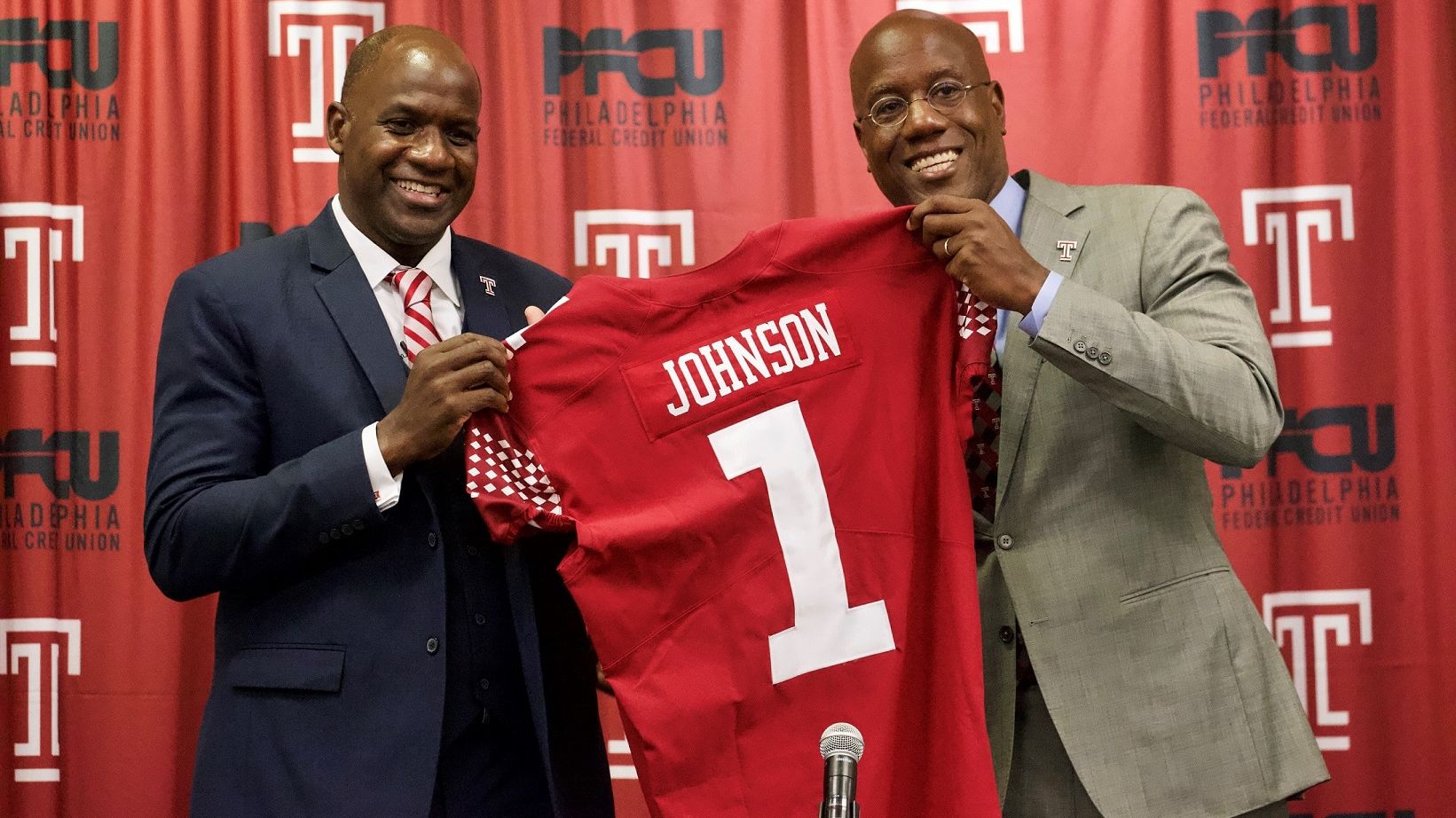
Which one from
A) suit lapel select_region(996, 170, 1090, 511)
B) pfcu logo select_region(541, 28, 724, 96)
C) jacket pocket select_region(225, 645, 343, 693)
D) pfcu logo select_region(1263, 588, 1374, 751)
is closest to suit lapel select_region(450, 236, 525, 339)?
jacket pocket select_region(225, 645, 343, 693)

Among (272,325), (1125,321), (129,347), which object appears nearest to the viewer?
(1125,321)

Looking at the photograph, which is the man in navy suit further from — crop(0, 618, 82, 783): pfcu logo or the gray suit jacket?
crop(0, 618, 82, 783): pfcu logo

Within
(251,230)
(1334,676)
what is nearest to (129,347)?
(251,230)

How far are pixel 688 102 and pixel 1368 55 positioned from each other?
1.64m

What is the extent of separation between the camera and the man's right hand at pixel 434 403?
5.68 feet

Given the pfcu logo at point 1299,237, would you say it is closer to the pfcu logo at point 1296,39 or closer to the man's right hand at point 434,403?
the pfcu logo at point 1296,39

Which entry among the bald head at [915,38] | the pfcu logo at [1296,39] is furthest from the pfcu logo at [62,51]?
the pfcu logo at [1296,39]

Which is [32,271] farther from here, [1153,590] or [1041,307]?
[1153,590]

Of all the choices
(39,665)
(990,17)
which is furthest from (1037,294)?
(39,665)

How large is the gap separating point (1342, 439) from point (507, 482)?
2219 millimetres

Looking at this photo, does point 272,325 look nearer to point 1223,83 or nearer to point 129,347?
point 129,347

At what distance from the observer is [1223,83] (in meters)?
3.20

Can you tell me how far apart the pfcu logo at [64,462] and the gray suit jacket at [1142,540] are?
2.16 meters

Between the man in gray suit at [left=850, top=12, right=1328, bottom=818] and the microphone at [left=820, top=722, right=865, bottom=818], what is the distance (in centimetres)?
62
